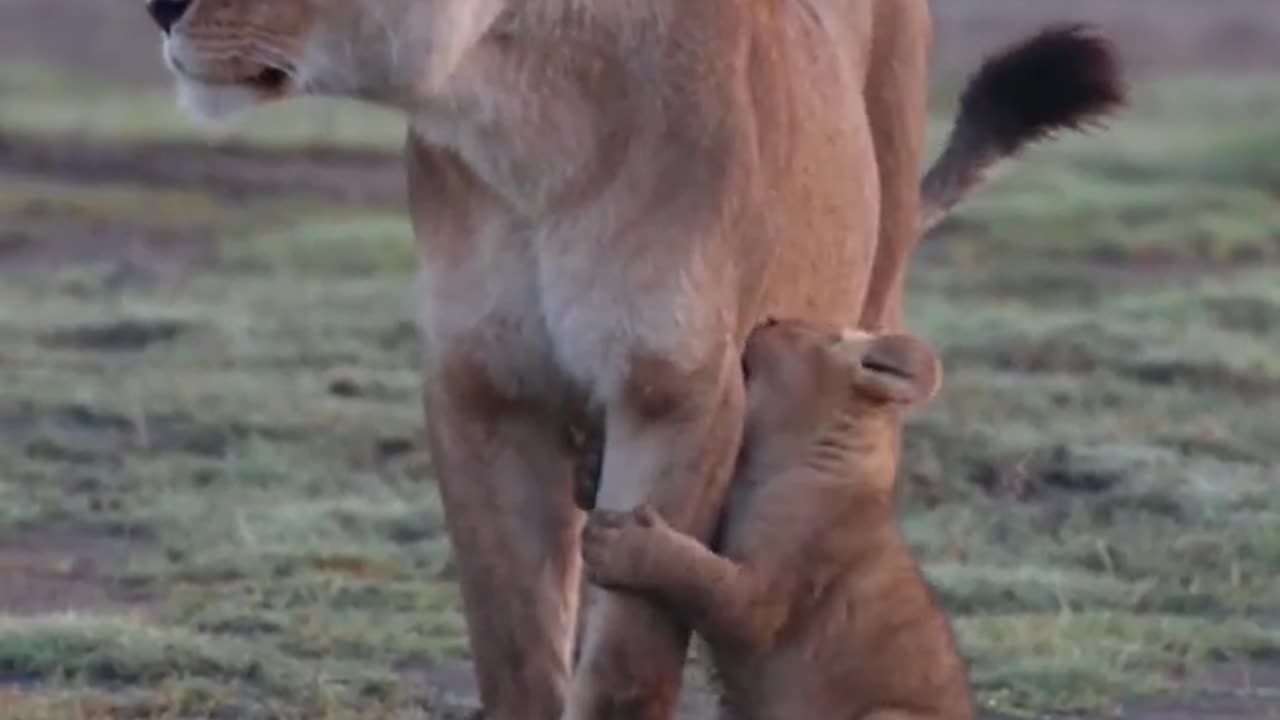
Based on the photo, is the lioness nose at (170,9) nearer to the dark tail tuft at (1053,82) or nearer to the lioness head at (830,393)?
the lioness head at (830,393)

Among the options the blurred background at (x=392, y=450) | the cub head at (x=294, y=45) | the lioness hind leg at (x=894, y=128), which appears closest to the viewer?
the cub head at (x=294, y=45)

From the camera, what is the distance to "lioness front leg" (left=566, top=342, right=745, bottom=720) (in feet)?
16.6

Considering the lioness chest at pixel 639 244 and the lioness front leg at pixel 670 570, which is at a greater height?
the lioness chest at pixel 639 244

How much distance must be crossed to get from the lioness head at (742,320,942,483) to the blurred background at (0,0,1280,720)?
145cm

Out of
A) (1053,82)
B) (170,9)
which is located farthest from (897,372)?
(1053,82)

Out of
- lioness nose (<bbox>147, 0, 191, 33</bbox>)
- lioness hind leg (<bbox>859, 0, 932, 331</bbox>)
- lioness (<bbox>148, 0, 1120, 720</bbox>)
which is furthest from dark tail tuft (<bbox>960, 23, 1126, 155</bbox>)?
lioness nose (<bbox>147, 0, 191, 33</bbox>)

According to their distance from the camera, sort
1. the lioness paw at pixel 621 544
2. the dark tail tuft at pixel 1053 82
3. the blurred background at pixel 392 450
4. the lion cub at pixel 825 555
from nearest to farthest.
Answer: the lioness paw at pixel 621 544
the lion cub at pixel 825 555
the blurred background at pixel 392 450
the dark tail tuft at pixel 1053 82

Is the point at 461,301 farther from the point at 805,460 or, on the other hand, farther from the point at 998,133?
the point at 998,133

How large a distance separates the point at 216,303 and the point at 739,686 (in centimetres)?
748

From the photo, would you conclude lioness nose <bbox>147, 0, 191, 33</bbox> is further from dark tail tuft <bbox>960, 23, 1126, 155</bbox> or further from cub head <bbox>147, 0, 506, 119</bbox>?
dark tail tuft <bbox>960, 23, 1126, 155</bbox>

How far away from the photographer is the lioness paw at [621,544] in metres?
4.99

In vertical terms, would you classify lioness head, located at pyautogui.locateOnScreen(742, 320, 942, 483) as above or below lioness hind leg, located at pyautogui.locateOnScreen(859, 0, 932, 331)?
below

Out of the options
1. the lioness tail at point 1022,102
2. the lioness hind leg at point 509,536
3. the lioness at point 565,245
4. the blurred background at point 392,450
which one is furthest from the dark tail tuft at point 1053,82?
the lioness hind leg at point 509,536

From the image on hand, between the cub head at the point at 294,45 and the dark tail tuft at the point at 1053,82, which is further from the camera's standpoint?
the dark tail tuft at the point at 1053,82
